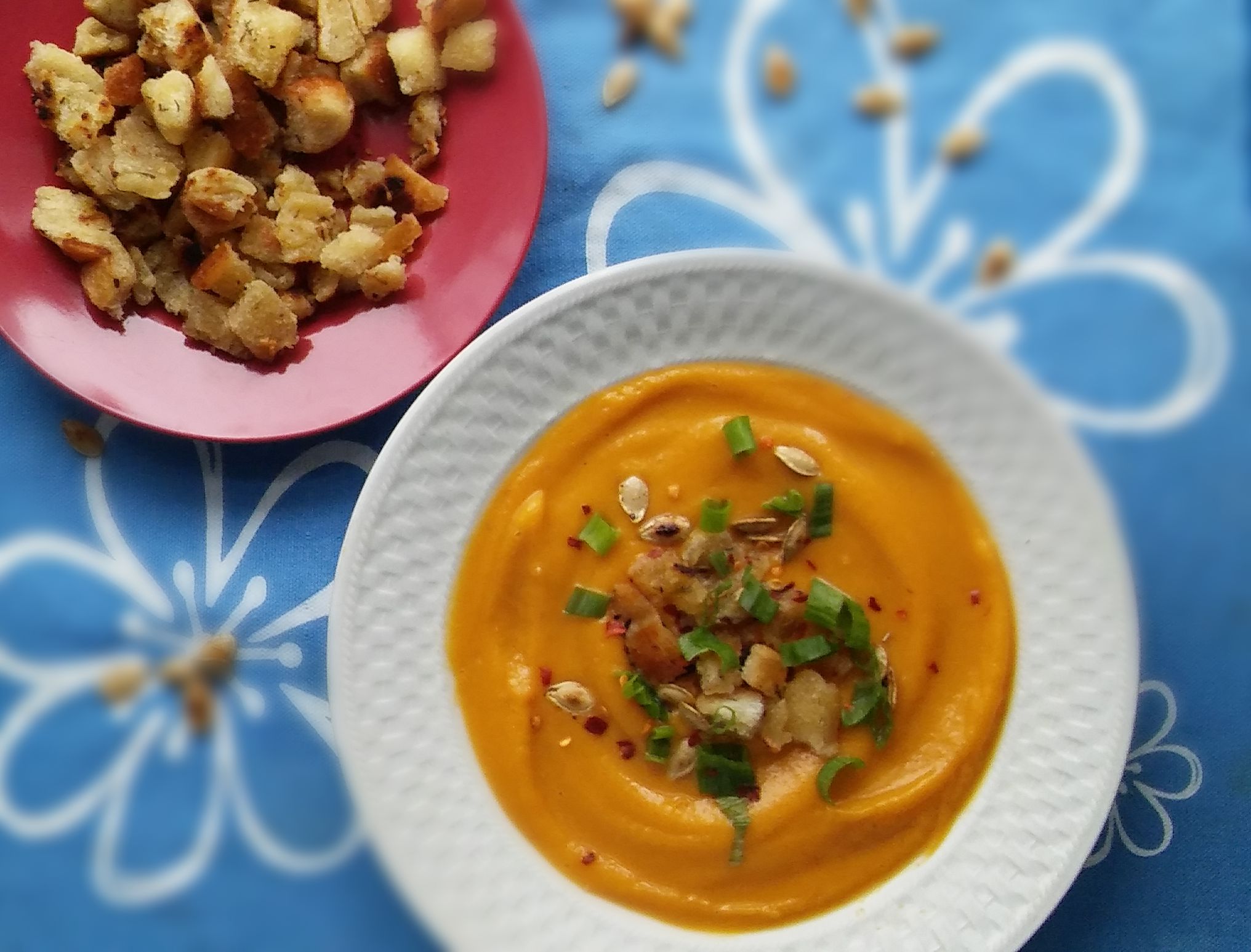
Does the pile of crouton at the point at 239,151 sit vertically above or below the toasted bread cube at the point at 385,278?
above

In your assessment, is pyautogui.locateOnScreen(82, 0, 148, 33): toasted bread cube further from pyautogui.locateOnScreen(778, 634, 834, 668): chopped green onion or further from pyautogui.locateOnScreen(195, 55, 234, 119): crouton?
pyautogui.locateOnScreen(778, 634, 834, 668): chopped green onion

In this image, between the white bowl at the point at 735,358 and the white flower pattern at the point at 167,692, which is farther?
the white flower pattern at the point at 167,692

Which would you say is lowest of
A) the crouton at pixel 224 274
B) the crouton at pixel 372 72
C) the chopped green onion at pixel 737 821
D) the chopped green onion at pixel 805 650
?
the chopped green onion at pixel 737 821

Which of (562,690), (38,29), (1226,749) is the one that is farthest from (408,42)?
(1226,749)

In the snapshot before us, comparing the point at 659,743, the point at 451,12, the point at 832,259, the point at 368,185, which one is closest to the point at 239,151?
the point at 368,185

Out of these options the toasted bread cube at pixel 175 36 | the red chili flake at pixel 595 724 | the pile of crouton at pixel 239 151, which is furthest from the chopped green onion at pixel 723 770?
the toasted bread cube at pixel 175 36

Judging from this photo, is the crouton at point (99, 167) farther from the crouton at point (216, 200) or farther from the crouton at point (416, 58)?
the crouton at point (416, 58)

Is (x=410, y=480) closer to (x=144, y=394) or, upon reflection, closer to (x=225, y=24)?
(x=144, y=394)
